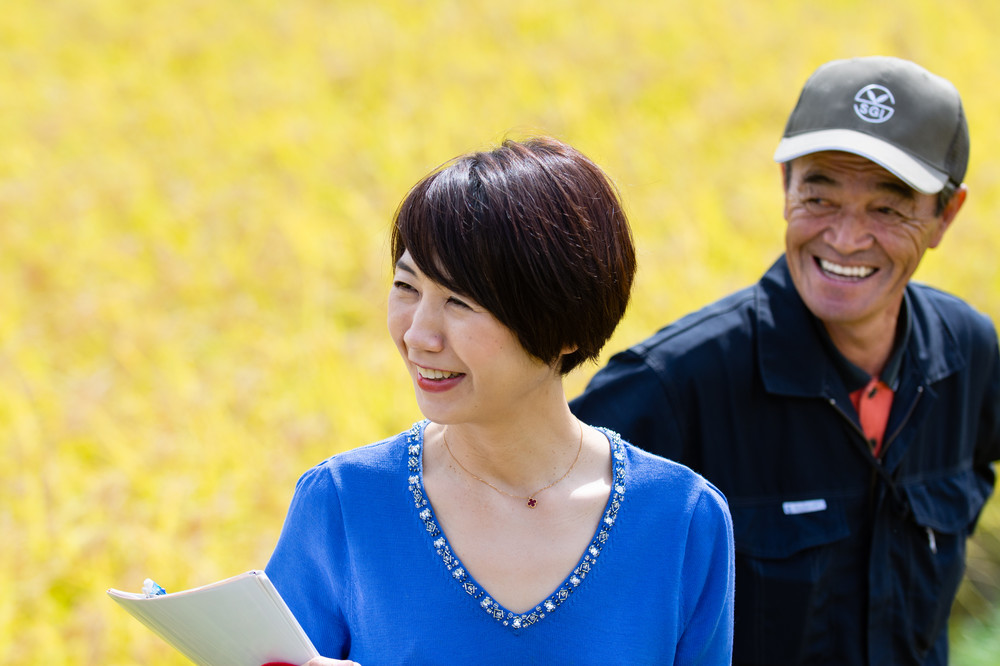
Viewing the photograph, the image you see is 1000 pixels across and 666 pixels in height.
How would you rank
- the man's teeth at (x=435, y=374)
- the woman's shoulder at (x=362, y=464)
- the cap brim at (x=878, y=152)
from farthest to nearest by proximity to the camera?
the cap brim at (x=878, y=152), the woman's shoulder at (x=362, y=464), the man's teeth at (x=435, y=374)

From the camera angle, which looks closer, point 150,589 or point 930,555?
point 150,589

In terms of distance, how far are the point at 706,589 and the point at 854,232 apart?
934 millimetres

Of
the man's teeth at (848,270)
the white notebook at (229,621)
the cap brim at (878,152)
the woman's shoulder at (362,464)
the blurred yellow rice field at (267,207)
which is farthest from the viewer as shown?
the blurred yellow rice field at (267,207)

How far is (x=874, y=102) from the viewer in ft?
6.63

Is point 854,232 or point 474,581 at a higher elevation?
point 854,232

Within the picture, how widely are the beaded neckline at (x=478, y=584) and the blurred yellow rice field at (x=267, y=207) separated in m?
0.46

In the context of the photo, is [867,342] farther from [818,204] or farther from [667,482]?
[667,482]

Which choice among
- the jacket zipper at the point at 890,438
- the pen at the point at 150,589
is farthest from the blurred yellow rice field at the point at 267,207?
the pen at the point at 150,589

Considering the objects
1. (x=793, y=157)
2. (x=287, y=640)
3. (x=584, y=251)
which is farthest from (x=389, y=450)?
(x=793, y=157)

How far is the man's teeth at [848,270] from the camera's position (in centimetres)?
206

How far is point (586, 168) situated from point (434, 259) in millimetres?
273

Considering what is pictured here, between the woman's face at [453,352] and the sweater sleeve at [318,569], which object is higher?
the woman's face at [453,352]

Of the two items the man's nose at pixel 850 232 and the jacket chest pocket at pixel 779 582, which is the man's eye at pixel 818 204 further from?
the jacket chest pocket at pixel 779 582

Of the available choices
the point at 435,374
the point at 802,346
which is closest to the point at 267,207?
the point at 802,346
